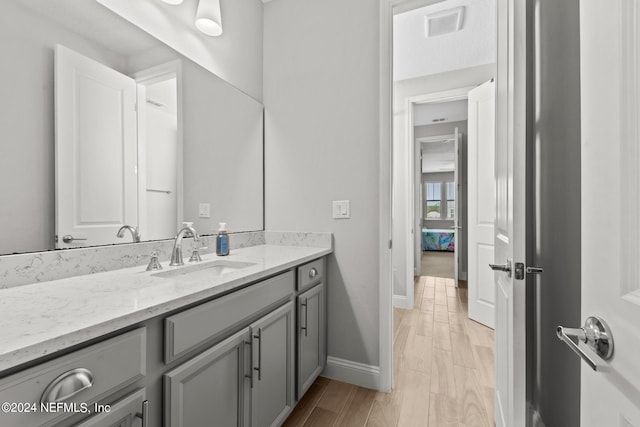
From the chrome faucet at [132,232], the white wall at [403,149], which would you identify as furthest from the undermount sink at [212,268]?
the white wall at [403,149]

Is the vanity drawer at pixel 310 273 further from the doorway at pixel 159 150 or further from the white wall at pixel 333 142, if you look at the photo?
the doorway at pixel 159 150

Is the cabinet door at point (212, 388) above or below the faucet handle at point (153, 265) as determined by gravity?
below

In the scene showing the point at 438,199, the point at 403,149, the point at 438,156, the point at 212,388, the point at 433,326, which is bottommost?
the point at 433,326

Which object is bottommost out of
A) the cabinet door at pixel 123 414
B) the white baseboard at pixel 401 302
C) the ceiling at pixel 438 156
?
the white baseboard at pixel 401 302

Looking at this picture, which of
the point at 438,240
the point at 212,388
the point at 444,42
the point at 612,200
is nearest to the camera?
the point at 612,200

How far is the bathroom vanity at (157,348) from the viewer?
57cm

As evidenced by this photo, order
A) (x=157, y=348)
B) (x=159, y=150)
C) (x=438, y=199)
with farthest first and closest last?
(x=438, y=199)
(x=159, y=150)
(x=157, y=348)

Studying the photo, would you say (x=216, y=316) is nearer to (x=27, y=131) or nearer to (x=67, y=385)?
(x=67, y=385)

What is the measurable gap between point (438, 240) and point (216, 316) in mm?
7722

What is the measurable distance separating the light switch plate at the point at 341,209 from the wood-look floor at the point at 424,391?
1055mm

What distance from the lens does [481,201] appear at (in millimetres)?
2959

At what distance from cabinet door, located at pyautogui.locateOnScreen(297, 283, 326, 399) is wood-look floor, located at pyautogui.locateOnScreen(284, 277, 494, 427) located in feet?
0.46

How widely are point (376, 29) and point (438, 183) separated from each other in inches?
276

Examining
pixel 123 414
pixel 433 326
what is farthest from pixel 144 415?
pixel 433 326
